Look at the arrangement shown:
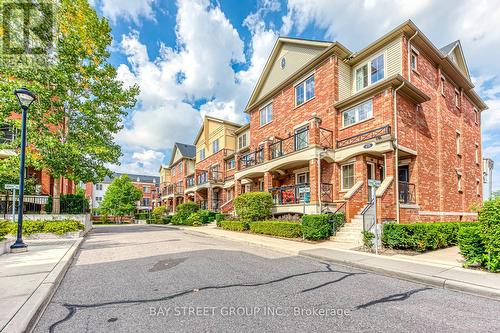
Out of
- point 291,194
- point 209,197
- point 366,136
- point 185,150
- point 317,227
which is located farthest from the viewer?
point 185,150

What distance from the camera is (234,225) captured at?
18.5m

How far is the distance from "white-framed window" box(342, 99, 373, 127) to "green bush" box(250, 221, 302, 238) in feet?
22.3

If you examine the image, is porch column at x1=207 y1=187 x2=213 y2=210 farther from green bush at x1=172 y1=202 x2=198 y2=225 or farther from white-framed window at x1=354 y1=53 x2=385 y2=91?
white-framed window at x1=354 y1=53 x2=385 y2=91

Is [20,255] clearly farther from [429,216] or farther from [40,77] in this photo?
[429,216]

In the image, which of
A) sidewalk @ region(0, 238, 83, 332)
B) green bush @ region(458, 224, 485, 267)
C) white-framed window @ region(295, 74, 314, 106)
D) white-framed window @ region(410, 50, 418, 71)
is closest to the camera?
sidewalk @ region(0, 238, 83, 332)

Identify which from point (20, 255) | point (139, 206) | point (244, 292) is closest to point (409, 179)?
point (244, 292)

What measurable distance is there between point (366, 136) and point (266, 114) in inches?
375

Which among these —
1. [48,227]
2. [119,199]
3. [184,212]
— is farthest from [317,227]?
[119,199]

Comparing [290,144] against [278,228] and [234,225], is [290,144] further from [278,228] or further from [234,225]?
[234,225]

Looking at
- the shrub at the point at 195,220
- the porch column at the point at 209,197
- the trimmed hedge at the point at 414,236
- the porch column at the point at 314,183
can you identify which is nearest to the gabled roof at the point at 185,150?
the porch column at the point at 209,197

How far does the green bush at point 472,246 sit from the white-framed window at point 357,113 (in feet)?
27.7

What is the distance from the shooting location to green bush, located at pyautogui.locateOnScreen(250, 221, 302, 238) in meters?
13.1

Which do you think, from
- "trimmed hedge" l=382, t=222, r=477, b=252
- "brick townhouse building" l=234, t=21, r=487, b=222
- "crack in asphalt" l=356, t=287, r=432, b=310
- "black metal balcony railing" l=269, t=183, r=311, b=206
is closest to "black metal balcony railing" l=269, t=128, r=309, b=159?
"brick townhouse building" l=234, t=21, r=487, b=222

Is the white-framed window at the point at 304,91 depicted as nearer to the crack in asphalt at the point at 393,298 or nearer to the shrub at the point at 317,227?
the shrub at the point at 317,227
